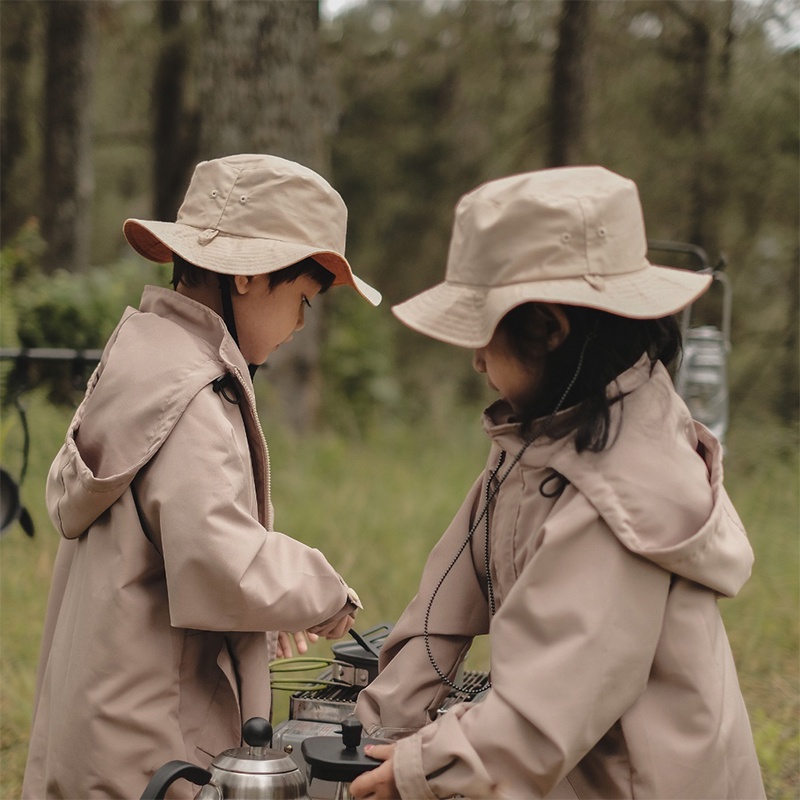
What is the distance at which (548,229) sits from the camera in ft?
6.80

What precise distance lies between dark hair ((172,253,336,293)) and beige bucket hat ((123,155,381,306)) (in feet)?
0.20

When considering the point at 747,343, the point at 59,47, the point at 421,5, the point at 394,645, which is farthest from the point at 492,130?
the point at 394,645

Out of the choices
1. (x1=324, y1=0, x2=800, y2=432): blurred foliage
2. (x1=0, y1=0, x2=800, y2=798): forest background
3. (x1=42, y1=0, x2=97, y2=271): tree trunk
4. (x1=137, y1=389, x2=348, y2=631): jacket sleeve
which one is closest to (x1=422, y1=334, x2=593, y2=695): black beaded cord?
(x1=137, y1=389, x2=348, y2=631): jacket sleeve

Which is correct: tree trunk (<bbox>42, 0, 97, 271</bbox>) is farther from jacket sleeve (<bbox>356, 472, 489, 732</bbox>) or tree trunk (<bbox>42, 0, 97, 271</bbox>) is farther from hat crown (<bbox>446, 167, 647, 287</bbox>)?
hat crown (<bbox>446, 167, 647, 287</bbox>)

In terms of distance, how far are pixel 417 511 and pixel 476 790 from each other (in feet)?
15.9

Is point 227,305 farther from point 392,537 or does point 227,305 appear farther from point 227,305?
point 392,537

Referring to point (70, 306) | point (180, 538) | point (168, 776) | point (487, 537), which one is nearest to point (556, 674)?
point (487, 537)

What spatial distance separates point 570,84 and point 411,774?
804cm

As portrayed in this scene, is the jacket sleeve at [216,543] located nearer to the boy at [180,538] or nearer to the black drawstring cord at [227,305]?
the boy at [180,538]

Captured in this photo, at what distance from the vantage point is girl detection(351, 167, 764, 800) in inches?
78.6

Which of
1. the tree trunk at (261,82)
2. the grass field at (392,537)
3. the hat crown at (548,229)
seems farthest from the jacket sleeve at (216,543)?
the tree trunk at (261,82)

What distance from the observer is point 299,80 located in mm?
7938

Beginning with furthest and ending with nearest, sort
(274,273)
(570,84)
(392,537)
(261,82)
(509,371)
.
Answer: (570,84)
(261,82)
(392,537)
(274,273)
(509,371)

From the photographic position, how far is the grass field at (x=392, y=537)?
463 cm
